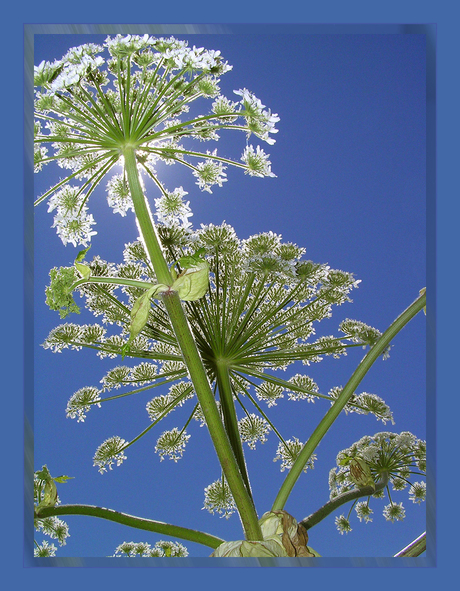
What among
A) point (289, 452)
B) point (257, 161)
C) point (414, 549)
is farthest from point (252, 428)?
point (257, 161)

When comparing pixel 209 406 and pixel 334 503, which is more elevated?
pixel 209 406

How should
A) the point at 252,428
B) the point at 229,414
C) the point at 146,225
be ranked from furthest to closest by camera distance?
1. the point at 252,428
2. the point at 229,414
3. the point at 146,225

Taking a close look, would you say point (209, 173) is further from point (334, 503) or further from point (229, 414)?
point (334, 503)

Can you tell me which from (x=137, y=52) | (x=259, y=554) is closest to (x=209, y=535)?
(x=259, y=554)

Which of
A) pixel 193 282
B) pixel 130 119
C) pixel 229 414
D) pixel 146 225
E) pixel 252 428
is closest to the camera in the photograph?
pixel 193 282

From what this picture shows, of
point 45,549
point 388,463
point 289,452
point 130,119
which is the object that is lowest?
point 45,549

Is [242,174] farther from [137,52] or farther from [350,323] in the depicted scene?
[350,323]

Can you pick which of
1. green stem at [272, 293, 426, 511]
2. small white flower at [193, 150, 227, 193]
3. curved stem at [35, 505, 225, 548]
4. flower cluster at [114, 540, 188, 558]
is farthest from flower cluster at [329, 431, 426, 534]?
small white flower at [193, 150, 227, 193]
